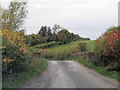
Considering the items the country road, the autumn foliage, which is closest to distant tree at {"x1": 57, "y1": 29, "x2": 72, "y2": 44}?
the country road

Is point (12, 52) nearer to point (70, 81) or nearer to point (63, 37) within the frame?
point (70, 81)

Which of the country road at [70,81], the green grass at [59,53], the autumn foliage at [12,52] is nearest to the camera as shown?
the autumn foliage at [12,52]

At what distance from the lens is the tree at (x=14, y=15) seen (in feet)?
111

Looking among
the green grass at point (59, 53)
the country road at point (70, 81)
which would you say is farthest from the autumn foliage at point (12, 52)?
the green grass at point (59, 53)

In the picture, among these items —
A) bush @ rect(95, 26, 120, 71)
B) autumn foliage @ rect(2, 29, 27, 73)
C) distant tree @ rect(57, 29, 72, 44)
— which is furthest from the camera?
distant tree @ rect(57, 29, 72, 44)

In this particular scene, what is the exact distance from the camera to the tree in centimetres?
3378

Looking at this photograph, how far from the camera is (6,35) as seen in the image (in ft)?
69.7

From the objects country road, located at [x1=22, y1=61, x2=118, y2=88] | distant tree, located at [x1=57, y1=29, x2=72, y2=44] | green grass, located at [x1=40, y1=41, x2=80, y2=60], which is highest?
distant tree, located at [x1=57, y1=29, x2=72, y2=44]

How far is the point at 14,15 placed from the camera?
37812 mm

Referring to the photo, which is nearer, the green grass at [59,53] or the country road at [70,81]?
the country road at [70,81]

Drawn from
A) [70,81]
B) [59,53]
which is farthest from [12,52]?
[59,53]

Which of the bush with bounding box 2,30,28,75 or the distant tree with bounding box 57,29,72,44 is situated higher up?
the distant tree with bounding box 57,29,72,44

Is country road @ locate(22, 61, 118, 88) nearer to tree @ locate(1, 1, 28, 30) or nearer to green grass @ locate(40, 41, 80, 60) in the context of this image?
tree @ locate(1, 1, 28, 30)

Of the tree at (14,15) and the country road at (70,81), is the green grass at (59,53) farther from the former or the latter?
the country road at (70,81)
